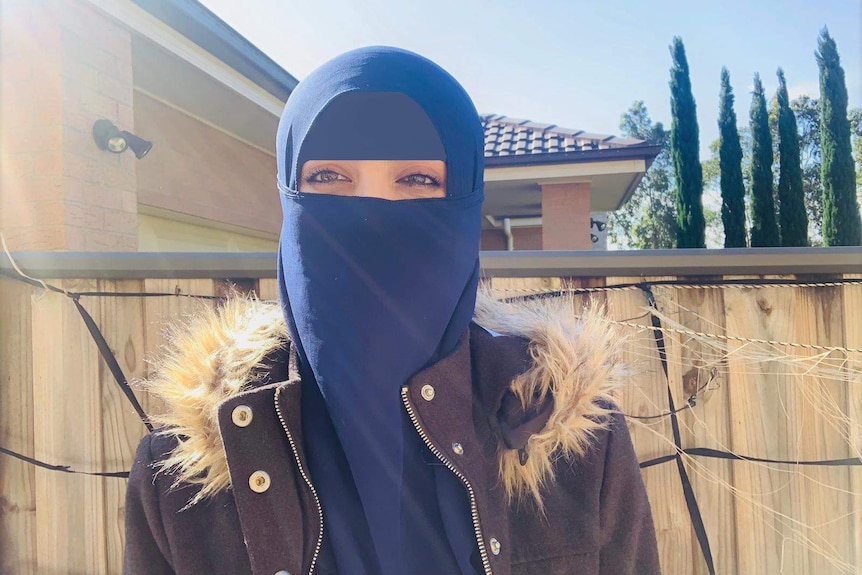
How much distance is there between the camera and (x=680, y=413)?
5.92 ft

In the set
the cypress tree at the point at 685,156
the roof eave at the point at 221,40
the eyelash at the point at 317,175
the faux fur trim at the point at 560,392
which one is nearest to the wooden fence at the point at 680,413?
the faux fur trim at the point at 560,392

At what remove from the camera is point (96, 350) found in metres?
1.90

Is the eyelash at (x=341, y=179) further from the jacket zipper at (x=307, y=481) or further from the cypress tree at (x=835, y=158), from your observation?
the cypress tree at (x=835, y=158)

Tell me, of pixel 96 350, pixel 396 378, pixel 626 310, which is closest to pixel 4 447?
pixel 96 350

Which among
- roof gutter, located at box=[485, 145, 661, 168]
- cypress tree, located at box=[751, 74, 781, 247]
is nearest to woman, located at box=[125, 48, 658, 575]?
roof gutter, located at box=[485, 145, 661, 168]

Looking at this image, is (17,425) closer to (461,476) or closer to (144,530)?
(144,530)

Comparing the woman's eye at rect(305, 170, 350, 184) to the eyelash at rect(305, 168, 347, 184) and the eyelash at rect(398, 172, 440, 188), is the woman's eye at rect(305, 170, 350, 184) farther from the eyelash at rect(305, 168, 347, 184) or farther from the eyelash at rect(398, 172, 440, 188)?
the eyelash at rect(398, 172, 440, 188)

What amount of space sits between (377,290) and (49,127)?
2.68m

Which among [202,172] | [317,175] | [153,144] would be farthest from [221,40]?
[317,175]

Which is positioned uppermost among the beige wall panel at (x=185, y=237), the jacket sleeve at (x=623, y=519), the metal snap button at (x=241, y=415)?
the beige wall panel at (x=185, y=237)

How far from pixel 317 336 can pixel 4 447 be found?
1.58 meters

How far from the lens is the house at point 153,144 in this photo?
2.85 metres

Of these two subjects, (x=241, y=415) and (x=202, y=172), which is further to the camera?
(x=202, y=172)

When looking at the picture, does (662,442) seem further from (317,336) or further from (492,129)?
(492,129)
